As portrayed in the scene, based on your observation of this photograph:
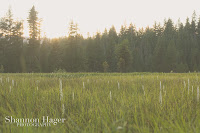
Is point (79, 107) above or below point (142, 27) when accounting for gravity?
below

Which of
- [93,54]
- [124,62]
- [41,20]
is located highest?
[41,20]

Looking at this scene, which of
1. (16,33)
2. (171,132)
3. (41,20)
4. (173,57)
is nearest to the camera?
(171,132)

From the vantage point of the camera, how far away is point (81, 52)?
185 ft

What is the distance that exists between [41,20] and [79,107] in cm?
5266

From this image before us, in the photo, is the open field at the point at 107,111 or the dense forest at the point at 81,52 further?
the dense forest at the point at 81,52

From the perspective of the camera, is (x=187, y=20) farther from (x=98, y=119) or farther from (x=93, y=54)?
(x=98, y=119)

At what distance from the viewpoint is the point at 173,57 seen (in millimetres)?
59344

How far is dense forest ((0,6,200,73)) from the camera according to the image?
146 ft

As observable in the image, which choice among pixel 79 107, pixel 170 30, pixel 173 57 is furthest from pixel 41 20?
pixel 170 30

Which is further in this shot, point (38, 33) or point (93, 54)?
point (93, 54)

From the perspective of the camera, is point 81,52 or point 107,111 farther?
point 81,52

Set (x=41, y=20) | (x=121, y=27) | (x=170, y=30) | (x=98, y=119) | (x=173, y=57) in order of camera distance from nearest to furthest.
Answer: (x=98, y=119), (x=41, y=20), (x=173, y=57), (x=170, y=30), (x=121, y=27)

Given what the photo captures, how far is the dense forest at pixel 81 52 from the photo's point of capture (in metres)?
44.6

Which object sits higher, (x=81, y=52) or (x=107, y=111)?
(x=81, y=52)
